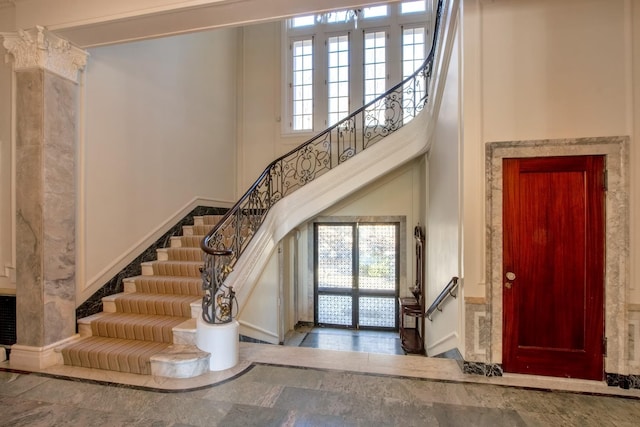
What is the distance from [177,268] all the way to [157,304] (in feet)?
2.31

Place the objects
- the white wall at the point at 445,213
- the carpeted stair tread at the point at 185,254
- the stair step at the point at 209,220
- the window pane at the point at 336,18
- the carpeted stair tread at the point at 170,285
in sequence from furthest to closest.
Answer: the window pane at the point at 336,18
the stair step at the point at 209,220
the carpeted stair tread at the point at 185,254
the carpeted stair tread at the point at 170,285
the white wall at the point at 445,213

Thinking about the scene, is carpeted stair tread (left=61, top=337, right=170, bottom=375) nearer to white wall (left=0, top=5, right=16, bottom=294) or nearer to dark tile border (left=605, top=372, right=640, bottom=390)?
white wall (left=0, top=5, right=16, bottom=294)

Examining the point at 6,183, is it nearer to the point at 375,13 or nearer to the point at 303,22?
the point at 303,22

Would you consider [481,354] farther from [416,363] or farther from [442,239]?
[442,239]

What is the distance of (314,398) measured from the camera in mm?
2439

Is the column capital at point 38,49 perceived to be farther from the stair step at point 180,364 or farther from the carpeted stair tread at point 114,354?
the stair step at point 180,364

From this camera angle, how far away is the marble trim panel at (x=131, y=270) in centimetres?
358

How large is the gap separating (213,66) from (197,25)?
374 cm

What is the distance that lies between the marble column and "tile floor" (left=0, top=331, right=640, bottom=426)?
0.38m

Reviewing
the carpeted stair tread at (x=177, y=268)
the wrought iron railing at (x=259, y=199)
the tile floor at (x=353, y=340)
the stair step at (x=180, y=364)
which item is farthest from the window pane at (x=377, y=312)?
the stair step at (x=180, y=364)

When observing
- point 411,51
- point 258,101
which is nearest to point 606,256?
point 411,51

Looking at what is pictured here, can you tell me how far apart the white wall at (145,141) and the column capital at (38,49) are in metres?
0.42

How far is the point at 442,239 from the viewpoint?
12.4 feet

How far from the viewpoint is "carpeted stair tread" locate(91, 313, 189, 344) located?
320cm
